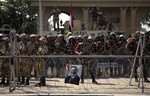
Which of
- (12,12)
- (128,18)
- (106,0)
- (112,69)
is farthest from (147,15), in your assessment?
(112,69)

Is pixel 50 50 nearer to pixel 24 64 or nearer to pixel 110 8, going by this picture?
pixel 24 64

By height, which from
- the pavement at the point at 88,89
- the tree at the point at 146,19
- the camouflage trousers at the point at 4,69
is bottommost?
the pavement at the point at 88,89

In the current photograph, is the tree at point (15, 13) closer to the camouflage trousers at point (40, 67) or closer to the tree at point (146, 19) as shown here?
the tree at point (146, 19)

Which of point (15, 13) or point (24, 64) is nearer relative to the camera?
point (24, 64)

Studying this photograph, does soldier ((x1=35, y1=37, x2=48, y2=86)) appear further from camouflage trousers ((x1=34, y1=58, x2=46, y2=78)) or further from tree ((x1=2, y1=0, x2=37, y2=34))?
tree ((x1=2, y1=0, x2=37, y2=34))

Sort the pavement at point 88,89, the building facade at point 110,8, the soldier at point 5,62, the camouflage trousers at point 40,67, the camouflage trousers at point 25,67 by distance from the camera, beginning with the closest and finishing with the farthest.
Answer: the pavement at point 88,89
the camouflage trousers at point 40,67
the camouflage trousers at point 25,67
the soldier at point 5,62
the building facade at point 110,8

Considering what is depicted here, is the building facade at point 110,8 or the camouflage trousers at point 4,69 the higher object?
the building facade at point 110,8

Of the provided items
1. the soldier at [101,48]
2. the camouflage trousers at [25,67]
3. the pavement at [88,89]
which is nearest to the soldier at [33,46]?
the camouflage trousers at [25,67]

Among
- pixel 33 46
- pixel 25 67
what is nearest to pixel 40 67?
pixel 25 67

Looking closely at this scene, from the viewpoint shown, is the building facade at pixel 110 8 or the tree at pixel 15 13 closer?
the tree at pixel 15 13

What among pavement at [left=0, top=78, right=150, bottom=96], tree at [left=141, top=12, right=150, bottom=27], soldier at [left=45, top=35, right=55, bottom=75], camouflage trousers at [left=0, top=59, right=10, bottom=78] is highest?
tree at [left=141, top=12, right=150, bottom=27]

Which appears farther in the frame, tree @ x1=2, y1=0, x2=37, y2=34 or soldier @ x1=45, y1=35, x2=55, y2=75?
tree @ x1=2, y1=0, x2=37, y2=34

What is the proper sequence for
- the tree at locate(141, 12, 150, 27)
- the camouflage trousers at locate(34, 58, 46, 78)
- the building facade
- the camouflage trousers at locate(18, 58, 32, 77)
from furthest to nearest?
the tree at locate(141, 12, 150, 27), the building facade, the camouflage trousers at locate(18, 58, 32, 77), the camouflage trousers at locate(34, 58, 46, 78)

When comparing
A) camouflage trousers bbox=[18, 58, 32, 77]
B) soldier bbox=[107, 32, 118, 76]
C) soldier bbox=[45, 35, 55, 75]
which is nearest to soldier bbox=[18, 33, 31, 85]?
camouflage trousers bbox=[18, 58, 32, 77]
